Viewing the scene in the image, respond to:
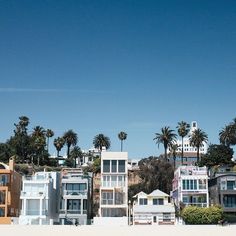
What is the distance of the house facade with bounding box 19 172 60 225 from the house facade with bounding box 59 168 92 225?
7.15ft

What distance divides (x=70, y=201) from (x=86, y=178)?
16.0ft

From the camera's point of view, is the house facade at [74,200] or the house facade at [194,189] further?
the house facade at [194,189]

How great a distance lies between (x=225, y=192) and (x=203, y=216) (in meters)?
8.37

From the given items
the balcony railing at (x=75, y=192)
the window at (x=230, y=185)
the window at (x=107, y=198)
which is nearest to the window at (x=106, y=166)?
the window at (x=107, y=198)

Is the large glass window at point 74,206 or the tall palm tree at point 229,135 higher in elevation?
the tall palm tree at point 229,135

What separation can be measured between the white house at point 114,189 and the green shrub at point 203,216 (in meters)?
10.3

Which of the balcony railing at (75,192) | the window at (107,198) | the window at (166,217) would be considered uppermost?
the balcony railing at (75,192)

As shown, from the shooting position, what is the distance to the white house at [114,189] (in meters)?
74.9

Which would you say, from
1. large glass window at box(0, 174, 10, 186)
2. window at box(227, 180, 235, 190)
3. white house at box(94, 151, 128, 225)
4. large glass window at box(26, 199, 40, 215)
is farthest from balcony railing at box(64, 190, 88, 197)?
window at box(227, 180, 235, 190)

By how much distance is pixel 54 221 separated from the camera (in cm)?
7412

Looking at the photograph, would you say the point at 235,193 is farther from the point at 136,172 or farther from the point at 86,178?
the point at 136,172

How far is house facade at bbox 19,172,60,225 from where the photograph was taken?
71062 mm

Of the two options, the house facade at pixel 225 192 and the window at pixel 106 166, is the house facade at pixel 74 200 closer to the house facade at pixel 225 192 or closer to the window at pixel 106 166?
the window at pixel 106 166

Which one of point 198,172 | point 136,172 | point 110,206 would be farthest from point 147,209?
point 136,172
